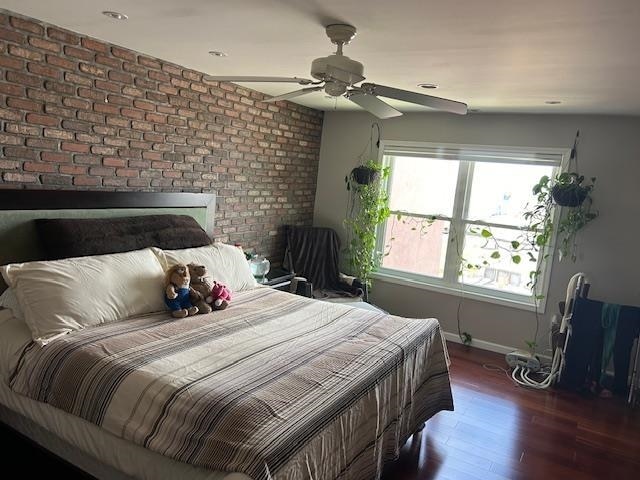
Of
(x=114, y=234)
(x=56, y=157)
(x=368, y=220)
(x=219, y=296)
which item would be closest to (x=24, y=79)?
(x=56, y=157)

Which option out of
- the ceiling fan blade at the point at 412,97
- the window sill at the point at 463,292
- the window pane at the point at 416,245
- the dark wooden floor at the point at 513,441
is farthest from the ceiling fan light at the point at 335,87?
the window sill at the point at 463,292

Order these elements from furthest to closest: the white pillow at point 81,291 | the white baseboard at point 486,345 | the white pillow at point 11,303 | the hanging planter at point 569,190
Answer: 1. the white baseboard at point 486,345
2. the hanging planter at point 569,190
3. the white pillow at point 11,303
4. the white pillow at point 81,291

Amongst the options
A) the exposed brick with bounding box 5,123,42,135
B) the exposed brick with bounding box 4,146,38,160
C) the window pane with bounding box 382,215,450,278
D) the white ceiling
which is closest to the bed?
the exposed brick with bounding box 4,146,38,160

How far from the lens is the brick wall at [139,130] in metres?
2.50

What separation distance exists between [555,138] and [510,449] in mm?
2567

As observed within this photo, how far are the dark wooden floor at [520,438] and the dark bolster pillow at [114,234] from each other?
1.85 meters

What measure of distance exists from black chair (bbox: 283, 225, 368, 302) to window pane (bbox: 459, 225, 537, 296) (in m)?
1.06

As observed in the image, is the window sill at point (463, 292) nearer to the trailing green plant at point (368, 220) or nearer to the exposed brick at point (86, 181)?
the trailing green plant at point (368, 220)

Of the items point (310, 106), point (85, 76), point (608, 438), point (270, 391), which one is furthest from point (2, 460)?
point (310, 106)

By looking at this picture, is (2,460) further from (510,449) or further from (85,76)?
(510,449)

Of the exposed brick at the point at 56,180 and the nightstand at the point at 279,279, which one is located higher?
the exposed brick at the point at 56,180

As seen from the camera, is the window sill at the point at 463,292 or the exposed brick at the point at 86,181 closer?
the exposed brick at the point at 86,181

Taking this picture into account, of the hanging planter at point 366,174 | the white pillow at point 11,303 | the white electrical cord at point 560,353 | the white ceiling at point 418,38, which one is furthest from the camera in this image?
the hanging planter at point 366,174

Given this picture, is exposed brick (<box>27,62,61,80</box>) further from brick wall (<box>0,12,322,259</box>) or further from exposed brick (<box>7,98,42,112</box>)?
exposed brick (<box>7,98,42,112</box>)
